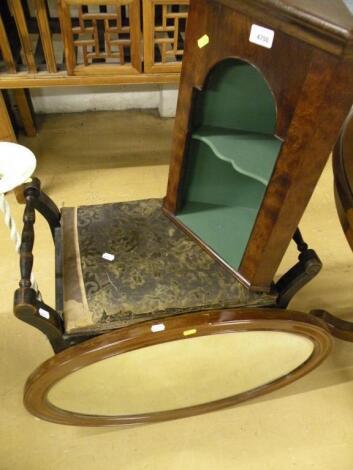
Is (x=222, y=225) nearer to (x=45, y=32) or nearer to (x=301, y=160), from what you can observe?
(x=301, y=160)

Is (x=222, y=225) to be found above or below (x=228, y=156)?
below

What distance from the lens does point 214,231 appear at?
3.38 ft

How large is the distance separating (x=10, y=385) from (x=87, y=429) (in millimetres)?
302

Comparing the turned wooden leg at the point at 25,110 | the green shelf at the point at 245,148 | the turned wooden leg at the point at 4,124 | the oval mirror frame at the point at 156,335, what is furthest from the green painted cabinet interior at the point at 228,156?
the turned wooden leg at the point at 25,110

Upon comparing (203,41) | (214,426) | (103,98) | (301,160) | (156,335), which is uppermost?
(203,41)

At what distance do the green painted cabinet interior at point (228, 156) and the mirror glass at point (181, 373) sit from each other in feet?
0.71

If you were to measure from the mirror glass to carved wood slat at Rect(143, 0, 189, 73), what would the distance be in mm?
1055

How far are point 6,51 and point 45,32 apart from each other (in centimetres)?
16

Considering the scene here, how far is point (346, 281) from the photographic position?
1.61 metres

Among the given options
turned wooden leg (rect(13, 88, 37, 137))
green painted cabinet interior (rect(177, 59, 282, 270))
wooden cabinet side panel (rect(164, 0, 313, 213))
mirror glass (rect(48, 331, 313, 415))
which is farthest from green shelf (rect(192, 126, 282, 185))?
turned wooden leg (rect(13, 88, 37, 137))

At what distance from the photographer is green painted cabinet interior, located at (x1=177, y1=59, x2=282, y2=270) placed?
0.83m

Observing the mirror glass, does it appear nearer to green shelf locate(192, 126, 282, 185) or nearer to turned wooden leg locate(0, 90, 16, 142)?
green shelf locate(192, 126, 282, 185)

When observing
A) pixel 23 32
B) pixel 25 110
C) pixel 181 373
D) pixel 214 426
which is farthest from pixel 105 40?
pixel 214 426

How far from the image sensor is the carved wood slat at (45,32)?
4.07ft
